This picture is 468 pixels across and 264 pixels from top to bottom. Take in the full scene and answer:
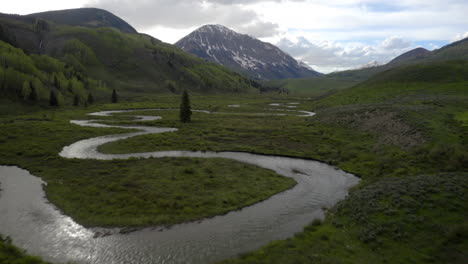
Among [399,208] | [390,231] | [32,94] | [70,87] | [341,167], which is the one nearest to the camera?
[390,231]

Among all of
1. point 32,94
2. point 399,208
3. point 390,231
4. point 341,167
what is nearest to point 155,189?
point 390,231

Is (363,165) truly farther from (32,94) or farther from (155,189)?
(32,94)

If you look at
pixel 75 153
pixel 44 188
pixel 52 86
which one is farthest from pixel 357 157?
pixel 52 86

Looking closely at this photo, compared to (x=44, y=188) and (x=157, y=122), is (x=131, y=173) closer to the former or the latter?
(x=44, y=188)

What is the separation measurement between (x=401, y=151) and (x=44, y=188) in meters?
54.4

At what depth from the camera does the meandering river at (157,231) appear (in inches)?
766

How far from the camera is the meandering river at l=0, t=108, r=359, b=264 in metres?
19.5

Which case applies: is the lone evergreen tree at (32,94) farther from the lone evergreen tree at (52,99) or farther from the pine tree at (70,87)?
the pine tree at (70,87)

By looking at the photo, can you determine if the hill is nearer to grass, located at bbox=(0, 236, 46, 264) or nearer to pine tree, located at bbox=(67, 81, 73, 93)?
grass, located at bbox=(0, 236, 46, 264)

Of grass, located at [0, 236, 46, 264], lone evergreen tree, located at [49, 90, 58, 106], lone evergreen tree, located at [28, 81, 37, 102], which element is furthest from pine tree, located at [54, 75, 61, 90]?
grass, located at [0, 236, 46, 264]

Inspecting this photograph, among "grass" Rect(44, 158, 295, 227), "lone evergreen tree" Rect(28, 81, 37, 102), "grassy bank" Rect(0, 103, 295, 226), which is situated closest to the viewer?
"grass" Rect(44, 158, 295, 227)

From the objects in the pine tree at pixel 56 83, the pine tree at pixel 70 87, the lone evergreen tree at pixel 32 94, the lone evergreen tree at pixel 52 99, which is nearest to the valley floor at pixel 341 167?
the lone evergreen tree at pixel 52 99

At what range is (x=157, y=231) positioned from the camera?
22.9 meters

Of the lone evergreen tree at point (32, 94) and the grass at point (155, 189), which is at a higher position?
the lone evergreen tree at point (32, 94)
